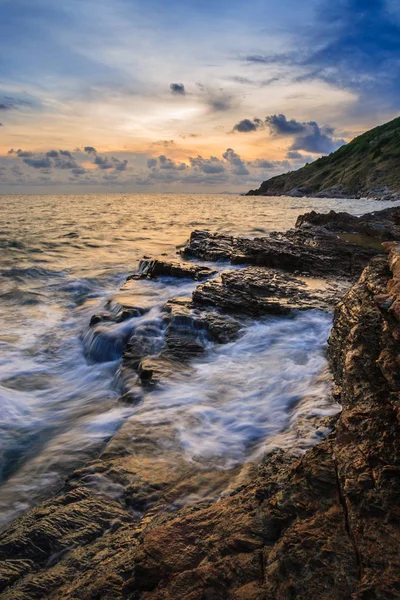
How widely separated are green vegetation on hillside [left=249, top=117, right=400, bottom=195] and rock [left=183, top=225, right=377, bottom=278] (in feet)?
219

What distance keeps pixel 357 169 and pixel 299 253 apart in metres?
96.0

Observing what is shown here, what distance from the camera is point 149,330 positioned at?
7867 millimetres

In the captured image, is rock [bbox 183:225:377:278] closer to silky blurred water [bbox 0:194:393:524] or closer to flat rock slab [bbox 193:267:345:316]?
flat rock slab [bbox 193:267:345:316]

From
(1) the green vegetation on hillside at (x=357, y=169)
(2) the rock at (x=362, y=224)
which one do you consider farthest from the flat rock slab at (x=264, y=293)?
(1) the green vegetation on hillside at (x=357, y=169)

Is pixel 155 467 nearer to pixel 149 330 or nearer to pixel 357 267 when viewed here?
pixel 149 330

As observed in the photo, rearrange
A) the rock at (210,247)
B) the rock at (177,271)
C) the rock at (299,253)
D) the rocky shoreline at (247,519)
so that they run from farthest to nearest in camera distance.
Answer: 1. the rock at (210,247)
2. the rock at (177,271)
3. the rock at (299,253)
4. the rocky shoreline at (247,519)

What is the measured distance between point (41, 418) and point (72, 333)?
12.0ft

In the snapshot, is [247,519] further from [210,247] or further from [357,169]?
[357,169]

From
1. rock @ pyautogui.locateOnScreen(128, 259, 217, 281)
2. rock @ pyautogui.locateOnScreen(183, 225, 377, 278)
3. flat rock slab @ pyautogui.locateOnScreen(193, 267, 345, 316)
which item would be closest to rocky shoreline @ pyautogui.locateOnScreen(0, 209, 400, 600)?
flat rock slab @ pyautogui.locateOnScreen(193, 267, 345, 316)

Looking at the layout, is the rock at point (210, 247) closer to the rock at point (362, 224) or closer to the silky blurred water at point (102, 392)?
the silky blurred water at point (102, 392)

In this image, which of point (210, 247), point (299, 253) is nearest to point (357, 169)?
point (210, 247)

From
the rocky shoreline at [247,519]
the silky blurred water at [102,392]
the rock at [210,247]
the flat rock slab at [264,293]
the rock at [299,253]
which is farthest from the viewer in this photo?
the rock at [210,247]

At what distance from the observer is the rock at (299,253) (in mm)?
12086

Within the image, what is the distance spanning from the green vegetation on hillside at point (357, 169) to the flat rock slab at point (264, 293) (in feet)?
235
